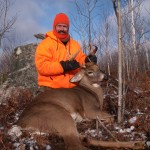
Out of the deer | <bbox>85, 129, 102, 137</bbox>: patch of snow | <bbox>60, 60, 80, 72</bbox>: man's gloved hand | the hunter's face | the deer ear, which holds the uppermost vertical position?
the hunter's face

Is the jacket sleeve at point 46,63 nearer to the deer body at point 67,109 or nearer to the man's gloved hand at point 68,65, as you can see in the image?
the man's gloved hand at point 68,65

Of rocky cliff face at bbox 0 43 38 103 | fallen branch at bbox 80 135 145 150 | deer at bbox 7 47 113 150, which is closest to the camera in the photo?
fallen branch at bbox 80 135 145 150

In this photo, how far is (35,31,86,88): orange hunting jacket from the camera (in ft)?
20.4

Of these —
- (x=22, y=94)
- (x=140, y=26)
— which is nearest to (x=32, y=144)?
(x=22, y=94)

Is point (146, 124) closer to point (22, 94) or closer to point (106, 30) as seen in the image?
point (22, 94)

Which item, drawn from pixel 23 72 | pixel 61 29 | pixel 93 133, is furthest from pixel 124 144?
pixel 23 72

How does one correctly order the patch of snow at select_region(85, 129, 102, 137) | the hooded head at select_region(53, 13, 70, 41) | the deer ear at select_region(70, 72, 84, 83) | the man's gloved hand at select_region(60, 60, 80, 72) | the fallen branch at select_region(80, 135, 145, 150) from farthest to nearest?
the hooded head at select_region(53, 13, 70, 41), the deer ear at select_region(70, 72, 84, 83), the man's gloved hand at select_region(60, 60, 80, 72), the patch of snow at select_region(85, 129, 102, 137), the fallen branch at select_region(80, 135, 145, 150)

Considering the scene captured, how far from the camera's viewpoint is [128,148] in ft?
14.0

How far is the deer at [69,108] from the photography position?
15.4 feet

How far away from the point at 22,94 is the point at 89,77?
2.74 meters

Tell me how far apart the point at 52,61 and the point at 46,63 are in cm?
21

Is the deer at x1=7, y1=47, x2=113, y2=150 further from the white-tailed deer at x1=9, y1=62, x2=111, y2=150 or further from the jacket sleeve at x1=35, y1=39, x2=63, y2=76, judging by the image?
the jacket sleeve at x1=35, y1=39, x2=63, y2=76

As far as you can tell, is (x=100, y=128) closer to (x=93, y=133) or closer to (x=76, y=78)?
(x=93, y=133)

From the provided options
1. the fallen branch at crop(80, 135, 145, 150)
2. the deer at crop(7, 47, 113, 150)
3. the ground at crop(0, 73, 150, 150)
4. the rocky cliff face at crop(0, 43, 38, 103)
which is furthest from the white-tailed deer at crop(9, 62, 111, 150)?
the rocky cliff face at crop(0, 43, 38, 103)
